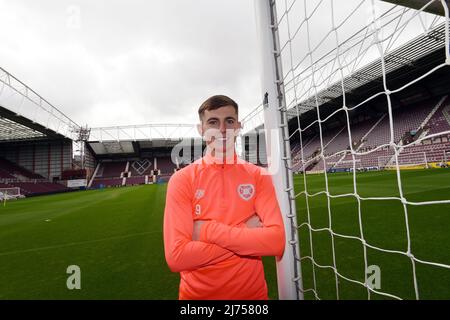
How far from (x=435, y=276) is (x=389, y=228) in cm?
171

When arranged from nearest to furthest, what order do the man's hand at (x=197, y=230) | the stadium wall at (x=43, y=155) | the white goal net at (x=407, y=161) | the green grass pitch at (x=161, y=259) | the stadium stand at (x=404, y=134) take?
1. the man's hand at (x=197, y=230)
2. the green grass pitch at (x=161, y=259)
3. the white goal net at (x=407, y=161)
4. the stadium stand at (x=404, y=134)
5. the stadium wall at (x=43, y=155)

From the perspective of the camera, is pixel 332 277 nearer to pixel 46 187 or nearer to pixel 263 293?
pixel 263 293

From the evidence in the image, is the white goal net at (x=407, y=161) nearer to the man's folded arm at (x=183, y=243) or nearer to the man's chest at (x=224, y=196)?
the man's chest at (x=224, y=196)

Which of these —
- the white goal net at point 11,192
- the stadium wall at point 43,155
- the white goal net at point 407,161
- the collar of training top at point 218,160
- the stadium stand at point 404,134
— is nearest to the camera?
the collar of training top at point 218,160

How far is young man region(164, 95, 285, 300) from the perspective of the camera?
43.4 inches

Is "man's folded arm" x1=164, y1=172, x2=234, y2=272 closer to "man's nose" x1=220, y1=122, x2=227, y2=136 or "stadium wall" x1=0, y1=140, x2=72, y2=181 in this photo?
"man's nose" x1=220, y1=122, x2=227, y2=136

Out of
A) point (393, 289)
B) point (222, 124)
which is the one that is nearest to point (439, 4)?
point (222, 124)

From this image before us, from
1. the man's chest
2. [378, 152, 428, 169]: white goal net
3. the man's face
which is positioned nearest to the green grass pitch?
the man's chest

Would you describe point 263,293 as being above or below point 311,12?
below

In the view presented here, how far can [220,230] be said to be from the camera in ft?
3.63

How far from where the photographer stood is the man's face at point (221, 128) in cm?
125

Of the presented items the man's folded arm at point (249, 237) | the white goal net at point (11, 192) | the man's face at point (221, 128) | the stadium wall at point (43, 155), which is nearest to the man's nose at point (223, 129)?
the man's face at point (221, 128)

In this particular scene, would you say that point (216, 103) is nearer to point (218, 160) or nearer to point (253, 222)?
point (218, 160)
